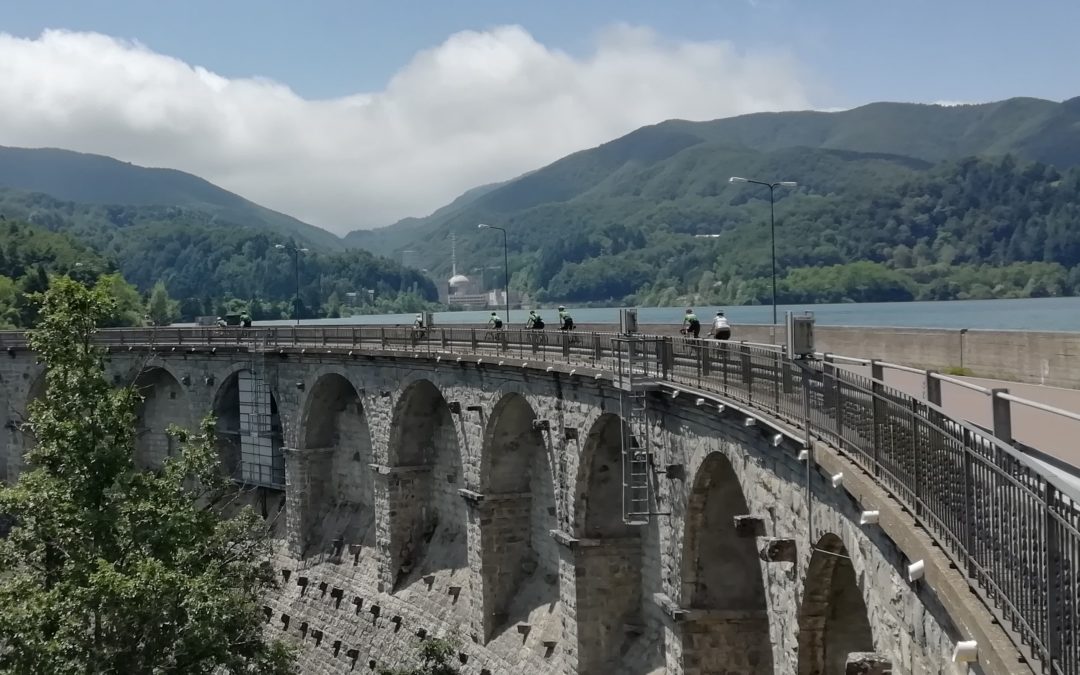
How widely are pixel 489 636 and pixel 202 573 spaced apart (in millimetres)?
8705

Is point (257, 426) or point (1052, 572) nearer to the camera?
point (1052, 572)

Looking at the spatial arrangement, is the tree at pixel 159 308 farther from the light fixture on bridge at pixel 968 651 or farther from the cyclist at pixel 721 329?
the light fixture on bridge at pixel 968 651

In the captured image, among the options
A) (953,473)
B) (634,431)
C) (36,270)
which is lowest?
(634,431)

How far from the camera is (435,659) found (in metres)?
29.0

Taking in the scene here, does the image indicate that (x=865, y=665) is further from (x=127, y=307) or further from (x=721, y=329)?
(x=127, y=307)

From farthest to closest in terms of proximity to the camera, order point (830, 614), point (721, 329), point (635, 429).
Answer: point (721, 329)
point (635, 429)
point (830, 614)

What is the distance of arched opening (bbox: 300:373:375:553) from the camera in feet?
136

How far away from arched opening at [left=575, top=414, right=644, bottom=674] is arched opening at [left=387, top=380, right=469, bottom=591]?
416 inches

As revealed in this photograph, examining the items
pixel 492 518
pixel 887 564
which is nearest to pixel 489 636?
pixel 492 518

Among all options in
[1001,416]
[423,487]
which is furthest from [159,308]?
[1001,416]

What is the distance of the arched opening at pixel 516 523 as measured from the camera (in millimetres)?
29844

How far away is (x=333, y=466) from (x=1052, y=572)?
125 feet

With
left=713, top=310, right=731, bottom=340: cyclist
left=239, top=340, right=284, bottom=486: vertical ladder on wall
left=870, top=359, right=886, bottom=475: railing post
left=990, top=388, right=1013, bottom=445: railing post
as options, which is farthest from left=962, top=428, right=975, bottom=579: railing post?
left=239, top=340, right=284, bottom=486: vertical ladder on wall

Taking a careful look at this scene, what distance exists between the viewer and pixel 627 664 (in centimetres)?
2500
